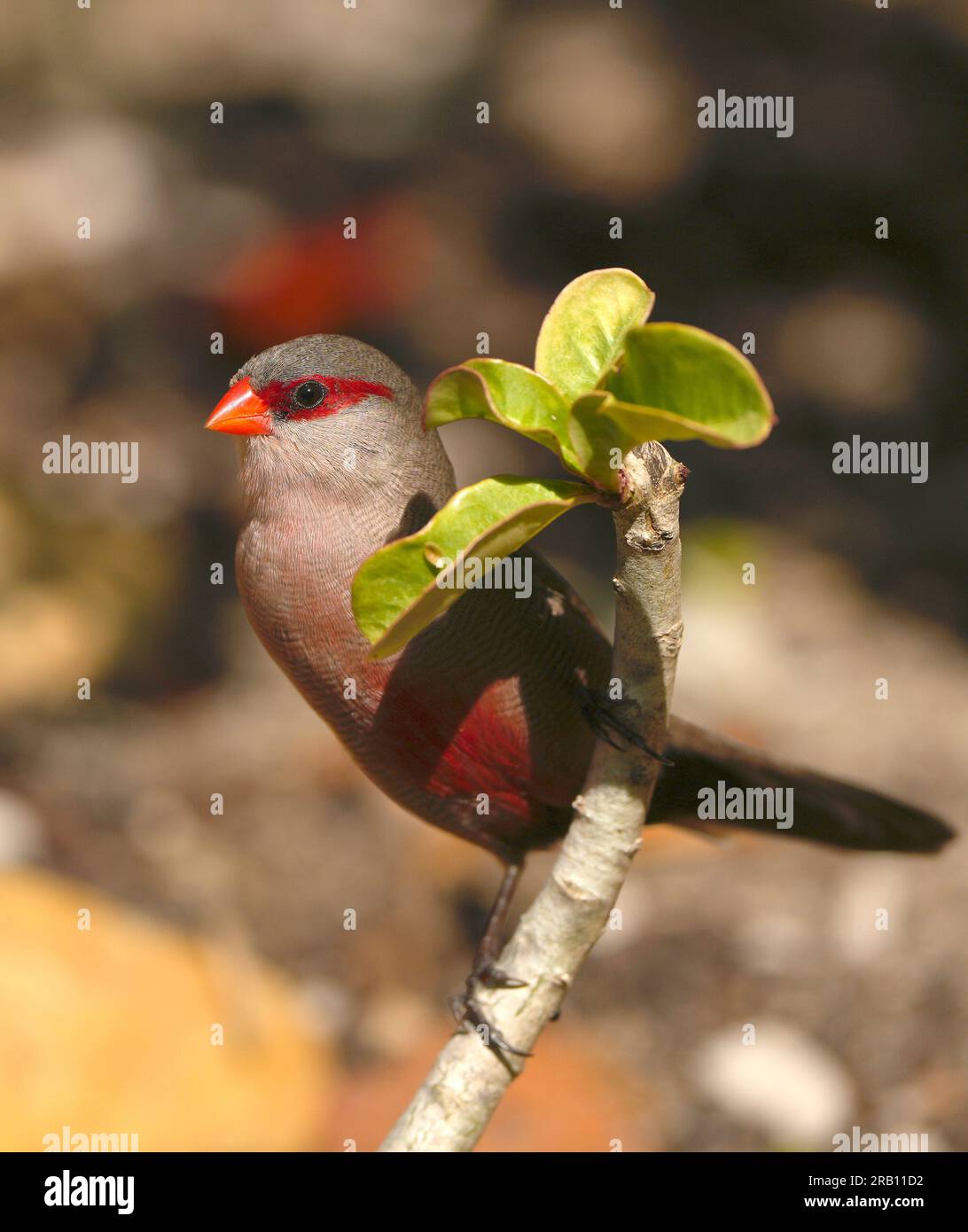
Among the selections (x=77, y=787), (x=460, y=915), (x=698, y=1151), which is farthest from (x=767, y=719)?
(x=77, y=787)

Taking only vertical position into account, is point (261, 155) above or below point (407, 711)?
above

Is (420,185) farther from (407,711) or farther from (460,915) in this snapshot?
(407,711)

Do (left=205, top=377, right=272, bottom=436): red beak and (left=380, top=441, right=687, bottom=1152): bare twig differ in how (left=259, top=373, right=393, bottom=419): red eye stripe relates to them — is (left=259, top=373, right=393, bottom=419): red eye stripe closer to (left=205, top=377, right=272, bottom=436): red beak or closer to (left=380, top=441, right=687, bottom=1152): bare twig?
(left=205, top=377, right=272, bottom=436): red beak

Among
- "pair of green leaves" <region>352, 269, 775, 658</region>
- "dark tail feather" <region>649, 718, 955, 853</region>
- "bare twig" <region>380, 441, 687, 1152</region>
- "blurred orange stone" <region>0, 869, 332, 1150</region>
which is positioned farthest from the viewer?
"blurred orange stone" <region>0, 869, 332, 1150</region>

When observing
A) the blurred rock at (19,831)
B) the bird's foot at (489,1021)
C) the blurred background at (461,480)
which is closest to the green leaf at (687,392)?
the bird's foot at (489,1021)

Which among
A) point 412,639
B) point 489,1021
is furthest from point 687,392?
point 489,1021

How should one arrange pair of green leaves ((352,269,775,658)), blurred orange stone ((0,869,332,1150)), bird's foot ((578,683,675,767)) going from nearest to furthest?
pair of green leaves ((352,269,775,658)) → bird's foot ((578,683,675,767)) → blurred orange stone ((0,869,332,1150))

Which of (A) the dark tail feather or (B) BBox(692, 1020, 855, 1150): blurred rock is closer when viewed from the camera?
(A) the dark tail feather

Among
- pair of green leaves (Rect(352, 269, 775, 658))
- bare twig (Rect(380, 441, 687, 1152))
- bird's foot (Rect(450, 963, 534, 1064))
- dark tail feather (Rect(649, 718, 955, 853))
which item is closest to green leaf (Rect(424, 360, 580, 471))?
pair of green leaves (Rect(352, 269, 775, 658))
